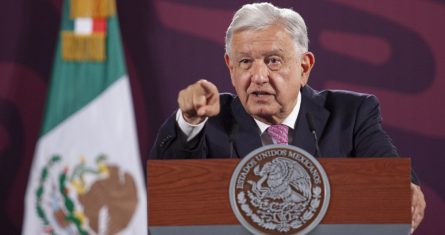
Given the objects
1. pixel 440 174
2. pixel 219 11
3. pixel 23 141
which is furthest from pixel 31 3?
pixel 440 174

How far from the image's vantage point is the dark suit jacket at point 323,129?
239 centimetres

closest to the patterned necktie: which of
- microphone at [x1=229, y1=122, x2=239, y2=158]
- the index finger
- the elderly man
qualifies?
the elderly man

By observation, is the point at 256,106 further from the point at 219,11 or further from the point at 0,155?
the point at 0,155

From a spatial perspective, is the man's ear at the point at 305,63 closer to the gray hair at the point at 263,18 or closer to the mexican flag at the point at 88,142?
the gray hair at the point at 263,18

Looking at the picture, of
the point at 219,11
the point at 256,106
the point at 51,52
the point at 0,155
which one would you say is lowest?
the point at 0,155

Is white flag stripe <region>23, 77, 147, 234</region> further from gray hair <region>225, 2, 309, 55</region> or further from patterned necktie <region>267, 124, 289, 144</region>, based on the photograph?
gray hair <region>225, 2, 309, 55</region>

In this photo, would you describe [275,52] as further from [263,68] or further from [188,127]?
[188,127]

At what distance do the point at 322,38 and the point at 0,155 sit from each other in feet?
6.45

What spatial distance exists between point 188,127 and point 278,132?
1.69 ft

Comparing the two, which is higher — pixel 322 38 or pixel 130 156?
pixel 322 38

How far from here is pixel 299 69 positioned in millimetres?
2541

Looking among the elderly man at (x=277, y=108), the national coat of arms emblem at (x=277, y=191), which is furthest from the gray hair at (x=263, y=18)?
the national coat of arms emblem at (x=277, y=191)

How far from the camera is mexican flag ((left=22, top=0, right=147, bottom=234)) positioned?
4.04m

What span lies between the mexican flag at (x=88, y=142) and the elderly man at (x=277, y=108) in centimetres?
165
